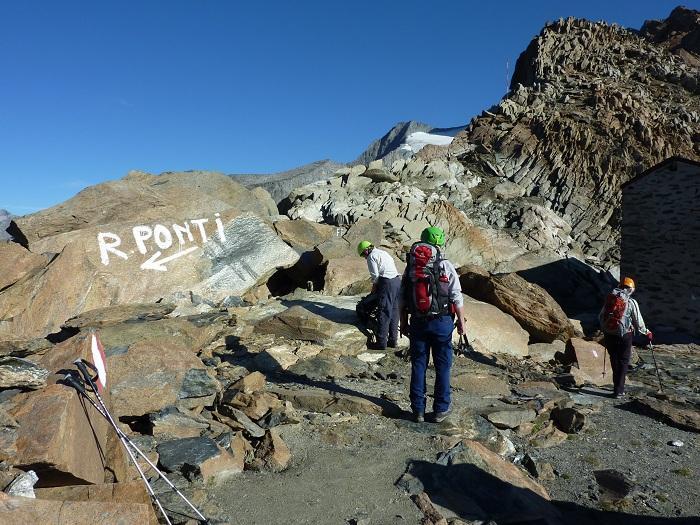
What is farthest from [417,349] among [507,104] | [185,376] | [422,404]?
[507,104]

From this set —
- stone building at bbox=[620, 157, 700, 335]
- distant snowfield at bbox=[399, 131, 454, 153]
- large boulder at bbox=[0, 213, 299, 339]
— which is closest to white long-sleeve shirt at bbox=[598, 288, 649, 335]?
large boulder at bbox=[0, 213, 299, 339]

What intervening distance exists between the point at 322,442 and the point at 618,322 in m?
5.41

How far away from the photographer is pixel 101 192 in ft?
39.7

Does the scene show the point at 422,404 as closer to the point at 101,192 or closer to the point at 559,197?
the point at 101,192

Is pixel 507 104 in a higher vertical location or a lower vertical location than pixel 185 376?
higher

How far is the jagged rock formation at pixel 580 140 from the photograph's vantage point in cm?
2844

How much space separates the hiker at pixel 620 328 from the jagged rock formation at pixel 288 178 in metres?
23.1

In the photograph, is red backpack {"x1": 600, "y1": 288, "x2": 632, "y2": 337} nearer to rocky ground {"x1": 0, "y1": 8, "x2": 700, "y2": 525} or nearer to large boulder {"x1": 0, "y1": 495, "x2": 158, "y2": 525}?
rocky ground {"x1": 0, "y1": 8, "x2": 700, "y2": 525}

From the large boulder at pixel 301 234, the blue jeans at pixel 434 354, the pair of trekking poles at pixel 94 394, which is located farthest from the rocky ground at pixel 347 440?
the large boulder at pixel 301 234

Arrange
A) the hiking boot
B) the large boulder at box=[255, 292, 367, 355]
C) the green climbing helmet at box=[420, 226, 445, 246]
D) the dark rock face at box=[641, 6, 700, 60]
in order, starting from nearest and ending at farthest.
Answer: the green climbing helmet at box=[420, 226, 445, 246] → the hiking boot → the large boulder at box=[255, 292, 367, 355] → the dark rock face at box=[641, 6, 700, 60]

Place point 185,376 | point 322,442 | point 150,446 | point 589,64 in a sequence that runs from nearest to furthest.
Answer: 1. point 150,446
2. point 322,442
3. point 185,376
4. point 589,64

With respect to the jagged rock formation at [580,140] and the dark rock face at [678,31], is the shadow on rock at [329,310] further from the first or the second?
the dark rock face at [678,31]

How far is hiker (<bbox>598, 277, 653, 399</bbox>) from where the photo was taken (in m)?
8.21

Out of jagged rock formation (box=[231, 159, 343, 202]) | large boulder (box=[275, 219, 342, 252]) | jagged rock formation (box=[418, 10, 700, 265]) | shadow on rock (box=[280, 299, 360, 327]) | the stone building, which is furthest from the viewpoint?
jagged rock formation (box=[231, 159, 343, 202])
